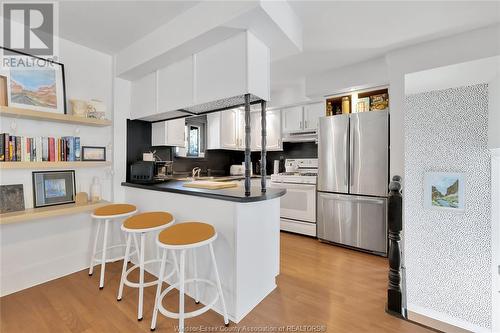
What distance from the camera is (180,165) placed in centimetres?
411

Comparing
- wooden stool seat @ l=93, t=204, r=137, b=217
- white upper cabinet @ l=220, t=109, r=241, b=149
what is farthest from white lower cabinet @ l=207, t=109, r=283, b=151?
wooden stool seat @ l=93, t=204, r=137, b=217

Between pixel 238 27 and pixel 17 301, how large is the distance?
2859mm

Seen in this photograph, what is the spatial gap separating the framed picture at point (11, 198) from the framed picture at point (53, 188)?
101mm

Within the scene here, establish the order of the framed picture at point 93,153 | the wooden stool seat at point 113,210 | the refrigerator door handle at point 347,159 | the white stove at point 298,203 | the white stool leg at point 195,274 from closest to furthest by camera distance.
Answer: the white stool leg at point 195,274 < the wooden stool seat at point 113,210 < the framed picture at point 93,153 < the refrigerator door handle at point 347,159 < the white stove at point 298,203

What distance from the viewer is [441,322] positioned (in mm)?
1923

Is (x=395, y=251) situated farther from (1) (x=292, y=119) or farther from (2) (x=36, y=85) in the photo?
(2) (x=36, y=85)

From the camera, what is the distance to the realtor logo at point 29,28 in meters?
1.96

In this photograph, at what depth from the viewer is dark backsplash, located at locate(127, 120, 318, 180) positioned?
294 centimetres

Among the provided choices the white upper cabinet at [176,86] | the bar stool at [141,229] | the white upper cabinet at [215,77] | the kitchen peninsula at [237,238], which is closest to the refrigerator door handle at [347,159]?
the kitchen peninsula at [237,238]

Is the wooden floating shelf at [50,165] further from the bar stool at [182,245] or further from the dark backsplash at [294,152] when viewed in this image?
the dark backsplash at [294,152]

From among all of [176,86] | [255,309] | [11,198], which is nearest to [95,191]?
[11,198]

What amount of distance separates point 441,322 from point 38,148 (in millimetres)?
3781

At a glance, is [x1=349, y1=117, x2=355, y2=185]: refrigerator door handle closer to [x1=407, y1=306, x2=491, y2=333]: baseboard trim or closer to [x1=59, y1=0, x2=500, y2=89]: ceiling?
[x1=59, y1=0, x2=500, y2=89]: ceiling

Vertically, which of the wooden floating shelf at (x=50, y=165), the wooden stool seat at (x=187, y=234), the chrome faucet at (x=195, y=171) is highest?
the wooden floating shelf at (x=50, y=165)
